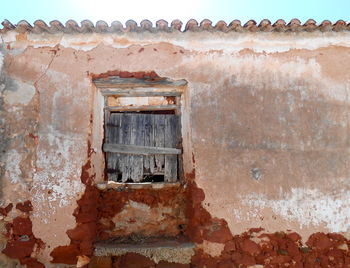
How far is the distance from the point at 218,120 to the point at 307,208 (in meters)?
1.73

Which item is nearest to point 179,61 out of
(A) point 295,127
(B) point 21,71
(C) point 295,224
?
(A) point 295,127

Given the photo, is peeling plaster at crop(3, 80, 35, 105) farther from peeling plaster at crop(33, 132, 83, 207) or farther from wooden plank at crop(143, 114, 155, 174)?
wooden plank at crop(143, 114, 155, 174)

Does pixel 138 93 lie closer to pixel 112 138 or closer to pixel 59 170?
pixel 112 138

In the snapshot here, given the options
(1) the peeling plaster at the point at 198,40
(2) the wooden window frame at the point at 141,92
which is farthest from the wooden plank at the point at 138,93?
(1) the peeling plaster at the point at 198,40

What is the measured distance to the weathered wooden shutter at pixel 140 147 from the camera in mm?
4871

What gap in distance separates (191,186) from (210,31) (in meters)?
2.34

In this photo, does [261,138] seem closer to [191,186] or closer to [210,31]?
[191,186]

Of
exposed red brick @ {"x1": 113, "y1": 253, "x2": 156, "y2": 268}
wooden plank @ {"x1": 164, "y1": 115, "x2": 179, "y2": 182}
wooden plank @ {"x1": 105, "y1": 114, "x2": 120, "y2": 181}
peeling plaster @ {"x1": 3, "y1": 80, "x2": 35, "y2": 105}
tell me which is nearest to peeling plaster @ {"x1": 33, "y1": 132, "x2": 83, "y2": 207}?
wooden plank @ {"x1": 105, "y1": 114, "x2": 120, "y2": 181}

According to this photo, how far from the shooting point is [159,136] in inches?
199

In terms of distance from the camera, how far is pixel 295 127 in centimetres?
467

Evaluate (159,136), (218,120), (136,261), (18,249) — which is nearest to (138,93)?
(159,136)

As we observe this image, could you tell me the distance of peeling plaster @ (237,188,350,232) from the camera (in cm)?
442

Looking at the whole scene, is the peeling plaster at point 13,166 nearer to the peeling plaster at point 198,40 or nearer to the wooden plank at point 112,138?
the wooden plank at point 112,138

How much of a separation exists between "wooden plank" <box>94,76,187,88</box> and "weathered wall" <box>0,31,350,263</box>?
0.10 meters
